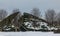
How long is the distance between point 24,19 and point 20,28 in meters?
0.59

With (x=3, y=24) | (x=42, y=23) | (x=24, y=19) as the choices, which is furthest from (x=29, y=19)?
(x=3, y=24)

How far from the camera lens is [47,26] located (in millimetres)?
9547

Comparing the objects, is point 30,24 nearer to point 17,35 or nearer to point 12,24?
point 12,24

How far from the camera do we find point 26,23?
9258 millimetres

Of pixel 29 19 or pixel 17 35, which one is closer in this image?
pixel 17 35

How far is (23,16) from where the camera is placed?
356 inches

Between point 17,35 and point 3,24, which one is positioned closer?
point 17,35

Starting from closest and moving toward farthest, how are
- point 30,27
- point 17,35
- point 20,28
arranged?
point 17,35 → point 20,28 → point 30,27

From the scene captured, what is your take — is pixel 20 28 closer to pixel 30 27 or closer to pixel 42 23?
pixel 30 27

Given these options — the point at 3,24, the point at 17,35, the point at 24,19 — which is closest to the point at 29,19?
the point at 24,19

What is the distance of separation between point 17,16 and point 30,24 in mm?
962

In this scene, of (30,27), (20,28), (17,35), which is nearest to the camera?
(17,35)

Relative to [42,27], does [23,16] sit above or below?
above

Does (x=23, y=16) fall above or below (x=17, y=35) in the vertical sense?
above
